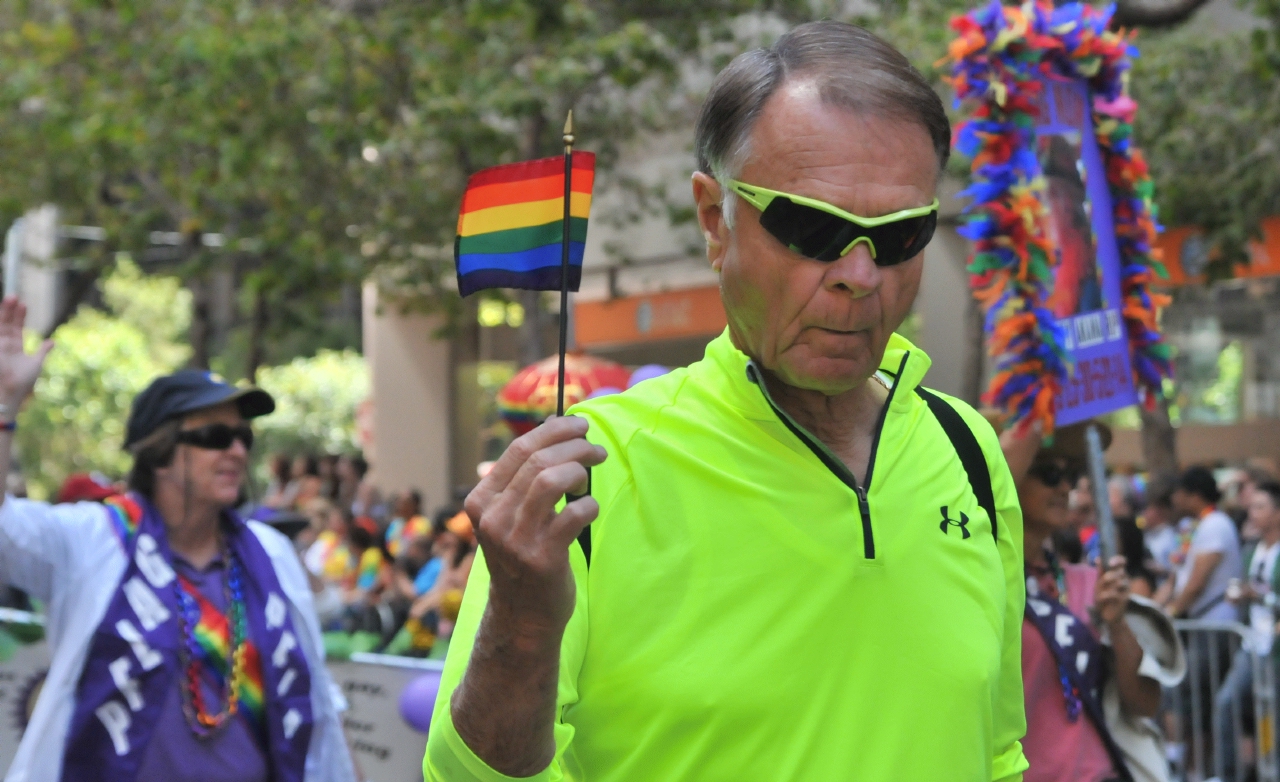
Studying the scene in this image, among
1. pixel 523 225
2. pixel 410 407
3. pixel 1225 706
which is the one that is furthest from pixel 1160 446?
pixel 410 407

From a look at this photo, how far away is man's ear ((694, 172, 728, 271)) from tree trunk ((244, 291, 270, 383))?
19.0m

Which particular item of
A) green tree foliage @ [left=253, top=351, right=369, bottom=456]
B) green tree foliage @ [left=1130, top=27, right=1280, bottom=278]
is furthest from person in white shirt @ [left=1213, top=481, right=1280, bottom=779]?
green tree foliage @ [left=253, top=351, right=369, bottom=456]

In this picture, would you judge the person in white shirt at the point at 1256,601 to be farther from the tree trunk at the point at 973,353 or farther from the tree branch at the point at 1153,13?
the tree trunk at the point at 973,353

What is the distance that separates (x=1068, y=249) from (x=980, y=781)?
246 centimetres

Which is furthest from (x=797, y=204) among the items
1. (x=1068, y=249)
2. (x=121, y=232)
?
(x=121, y=232)

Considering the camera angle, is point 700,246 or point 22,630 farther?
point 700,246

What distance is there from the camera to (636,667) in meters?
1.93

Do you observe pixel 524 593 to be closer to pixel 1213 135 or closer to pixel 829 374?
pixel 829 374

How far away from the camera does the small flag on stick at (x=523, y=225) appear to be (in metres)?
1.83

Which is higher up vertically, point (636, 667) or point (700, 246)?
point (700, 246)

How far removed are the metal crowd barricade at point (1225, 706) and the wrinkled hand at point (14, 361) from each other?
18.9 ft

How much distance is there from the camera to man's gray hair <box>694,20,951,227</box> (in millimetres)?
2025

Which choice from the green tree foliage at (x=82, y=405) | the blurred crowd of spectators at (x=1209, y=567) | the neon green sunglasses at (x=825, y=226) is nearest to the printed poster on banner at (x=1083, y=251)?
the blurred crowd of spectators at (x=1209, y=567)

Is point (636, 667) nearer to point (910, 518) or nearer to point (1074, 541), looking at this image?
point (910, 518)
